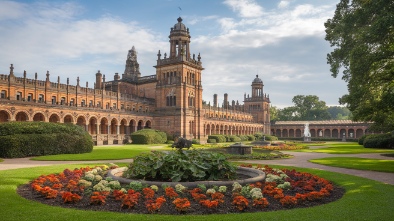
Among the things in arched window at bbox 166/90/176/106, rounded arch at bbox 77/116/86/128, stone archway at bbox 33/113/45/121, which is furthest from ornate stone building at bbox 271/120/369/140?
stone archway at bbox 33/113/45/121

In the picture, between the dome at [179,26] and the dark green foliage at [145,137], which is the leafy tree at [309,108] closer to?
the dome at [179,26]

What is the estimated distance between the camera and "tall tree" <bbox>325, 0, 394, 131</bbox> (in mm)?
17881

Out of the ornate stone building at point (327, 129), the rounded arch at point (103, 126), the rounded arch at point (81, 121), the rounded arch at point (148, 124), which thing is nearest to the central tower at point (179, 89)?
the rounded arch at point (148, 124)

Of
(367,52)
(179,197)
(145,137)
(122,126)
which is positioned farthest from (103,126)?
(179,197)

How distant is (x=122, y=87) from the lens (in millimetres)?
75625

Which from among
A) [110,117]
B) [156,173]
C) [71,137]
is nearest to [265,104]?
[110,117]

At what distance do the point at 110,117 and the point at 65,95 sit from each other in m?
8.74

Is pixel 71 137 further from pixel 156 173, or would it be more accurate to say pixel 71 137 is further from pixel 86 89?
pixel 86 89

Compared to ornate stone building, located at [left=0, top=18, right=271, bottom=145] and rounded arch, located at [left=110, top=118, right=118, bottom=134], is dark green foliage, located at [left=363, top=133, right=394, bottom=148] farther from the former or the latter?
rounded arch, located at [left=110, top=118, right=118, bottom=134]

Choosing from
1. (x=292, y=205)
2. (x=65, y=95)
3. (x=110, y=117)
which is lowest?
(x=292, y=205)

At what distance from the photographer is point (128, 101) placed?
222 feet

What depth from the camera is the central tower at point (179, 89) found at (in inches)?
2574

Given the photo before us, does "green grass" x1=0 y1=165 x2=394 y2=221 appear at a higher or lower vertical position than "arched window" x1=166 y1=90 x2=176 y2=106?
lower

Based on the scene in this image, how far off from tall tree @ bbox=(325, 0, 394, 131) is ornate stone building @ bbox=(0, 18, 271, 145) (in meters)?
40.9
